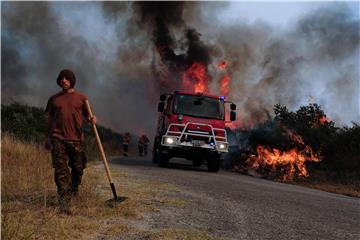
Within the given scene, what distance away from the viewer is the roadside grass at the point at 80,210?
207 inches

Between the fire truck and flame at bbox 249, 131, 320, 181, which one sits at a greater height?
the fire truck

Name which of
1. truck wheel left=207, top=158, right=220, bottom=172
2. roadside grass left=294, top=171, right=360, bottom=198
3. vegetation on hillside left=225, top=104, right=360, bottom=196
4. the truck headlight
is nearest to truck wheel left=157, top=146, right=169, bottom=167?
the truck headlight

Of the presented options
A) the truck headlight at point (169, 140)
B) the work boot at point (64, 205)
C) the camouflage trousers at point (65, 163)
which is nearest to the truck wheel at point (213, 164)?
the truck headlight at point (169, 140)

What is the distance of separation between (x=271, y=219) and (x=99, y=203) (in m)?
2.49

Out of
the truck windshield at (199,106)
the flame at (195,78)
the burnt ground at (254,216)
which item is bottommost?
the burnt ground at (254,216)

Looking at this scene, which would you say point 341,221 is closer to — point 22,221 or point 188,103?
point 22,221

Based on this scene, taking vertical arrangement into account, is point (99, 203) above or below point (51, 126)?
below

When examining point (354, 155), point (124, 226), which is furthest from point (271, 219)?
point (354, 155)

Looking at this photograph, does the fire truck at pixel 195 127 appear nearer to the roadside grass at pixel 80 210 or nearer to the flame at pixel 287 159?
the flame at pixel 287 159

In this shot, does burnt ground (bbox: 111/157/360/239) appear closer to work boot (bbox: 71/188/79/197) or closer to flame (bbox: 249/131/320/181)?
work boot (bbox: 71/188/79/197)

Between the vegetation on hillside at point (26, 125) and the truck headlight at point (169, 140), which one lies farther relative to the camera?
the vegetation on hillside at point (26, 125)

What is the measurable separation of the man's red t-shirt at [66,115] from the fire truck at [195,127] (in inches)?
378

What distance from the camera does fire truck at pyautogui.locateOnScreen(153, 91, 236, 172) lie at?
16.4 m

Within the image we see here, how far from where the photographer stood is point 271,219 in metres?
7.17
